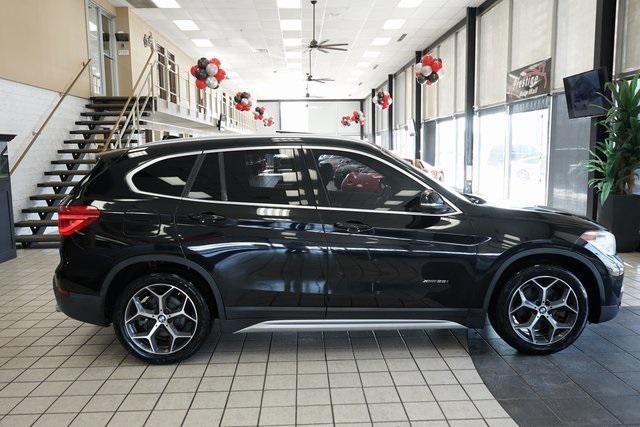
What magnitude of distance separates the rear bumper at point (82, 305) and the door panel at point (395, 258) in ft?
4.90

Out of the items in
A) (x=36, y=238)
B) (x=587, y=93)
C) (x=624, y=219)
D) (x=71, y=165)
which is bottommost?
(x=36, y=238)

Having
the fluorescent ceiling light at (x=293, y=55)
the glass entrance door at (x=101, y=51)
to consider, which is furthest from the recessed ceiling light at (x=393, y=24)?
the glass entrance door at (x=101, y=51)

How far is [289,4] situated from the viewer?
12.4m

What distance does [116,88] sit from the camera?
13.8 meters

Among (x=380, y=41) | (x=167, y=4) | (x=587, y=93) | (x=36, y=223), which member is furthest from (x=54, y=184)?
(x=380, y=41)

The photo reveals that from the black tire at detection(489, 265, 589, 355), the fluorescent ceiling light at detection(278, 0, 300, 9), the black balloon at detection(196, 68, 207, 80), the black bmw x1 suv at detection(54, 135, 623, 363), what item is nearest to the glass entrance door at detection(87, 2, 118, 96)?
the black balloon at detection(196, 68, 207, 80)

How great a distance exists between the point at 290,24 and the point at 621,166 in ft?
33.5

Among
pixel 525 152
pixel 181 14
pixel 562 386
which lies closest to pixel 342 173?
pixel 562 386

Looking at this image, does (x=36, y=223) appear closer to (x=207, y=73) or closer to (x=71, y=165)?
(x=71, y=165)

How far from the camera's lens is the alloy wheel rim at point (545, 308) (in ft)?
11.0

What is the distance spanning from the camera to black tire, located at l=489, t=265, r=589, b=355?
3322 millimetres

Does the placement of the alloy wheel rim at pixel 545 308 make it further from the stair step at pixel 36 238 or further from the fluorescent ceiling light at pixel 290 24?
the fluorescent ceiling light at pixel 290 24

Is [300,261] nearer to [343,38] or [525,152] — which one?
[525,152]

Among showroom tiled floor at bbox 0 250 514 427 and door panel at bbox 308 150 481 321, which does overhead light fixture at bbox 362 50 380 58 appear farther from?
door panel at bbox 308 150 481 321
